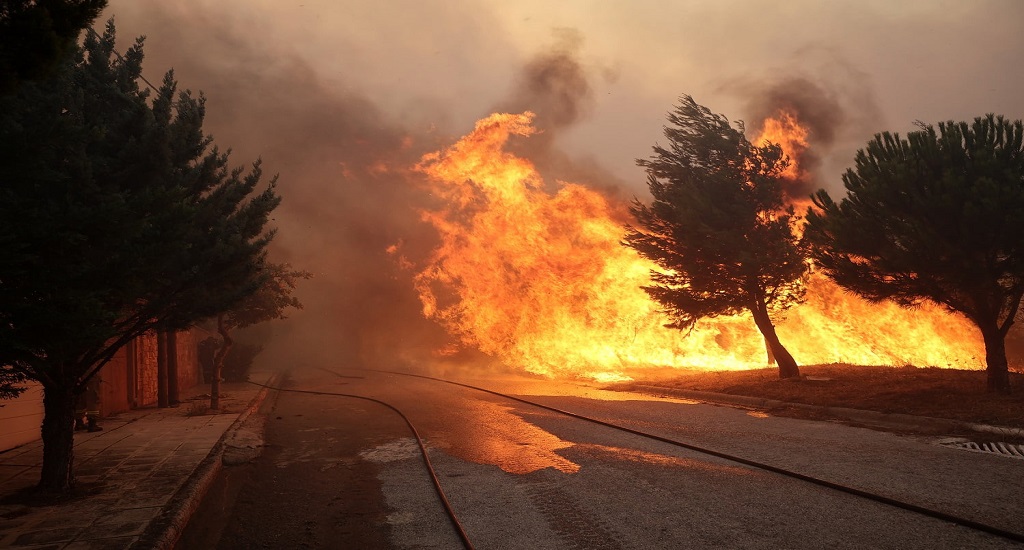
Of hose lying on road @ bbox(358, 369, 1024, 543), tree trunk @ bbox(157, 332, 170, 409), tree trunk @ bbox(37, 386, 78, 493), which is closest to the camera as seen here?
hose lying on road @ bbox(358, 369, 1024, 543)

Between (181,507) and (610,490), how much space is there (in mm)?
4840

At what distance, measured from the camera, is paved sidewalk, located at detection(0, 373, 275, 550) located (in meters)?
5.78

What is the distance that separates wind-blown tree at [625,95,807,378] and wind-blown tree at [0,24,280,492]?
482 inches

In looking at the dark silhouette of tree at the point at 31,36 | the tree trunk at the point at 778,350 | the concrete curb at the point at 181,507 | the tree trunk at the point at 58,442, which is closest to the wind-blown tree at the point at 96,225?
the tree trunk at the point at 58,442

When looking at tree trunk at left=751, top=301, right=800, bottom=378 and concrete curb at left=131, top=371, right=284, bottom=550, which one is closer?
concrete curb at left=131, top=371, right=284, bottom=550

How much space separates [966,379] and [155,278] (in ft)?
52.9

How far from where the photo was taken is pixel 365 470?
28.9ft

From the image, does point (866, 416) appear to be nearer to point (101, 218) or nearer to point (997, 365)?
point (997, 365)

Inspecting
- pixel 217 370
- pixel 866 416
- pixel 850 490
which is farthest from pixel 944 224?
pixel 217 370

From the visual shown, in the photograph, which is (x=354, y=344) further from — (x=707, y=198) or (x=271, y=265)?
(x=707, y=198)

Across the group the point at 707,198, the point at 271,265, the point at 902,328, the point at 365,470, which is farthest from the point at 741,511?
the point at 271,265

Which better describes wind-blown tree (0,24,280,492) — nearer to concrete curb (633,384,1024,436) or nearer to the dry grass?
concrete curb (633,384,1024,436)

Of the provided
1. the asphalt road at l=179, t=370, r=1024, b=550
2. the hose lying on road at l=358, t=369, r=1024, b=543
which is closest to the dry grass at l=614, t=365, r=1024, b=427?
the asphalt road at l=179, t=370, r=1024, b=550

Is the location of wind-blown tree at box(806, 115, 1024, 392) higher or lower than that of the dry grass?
higher
